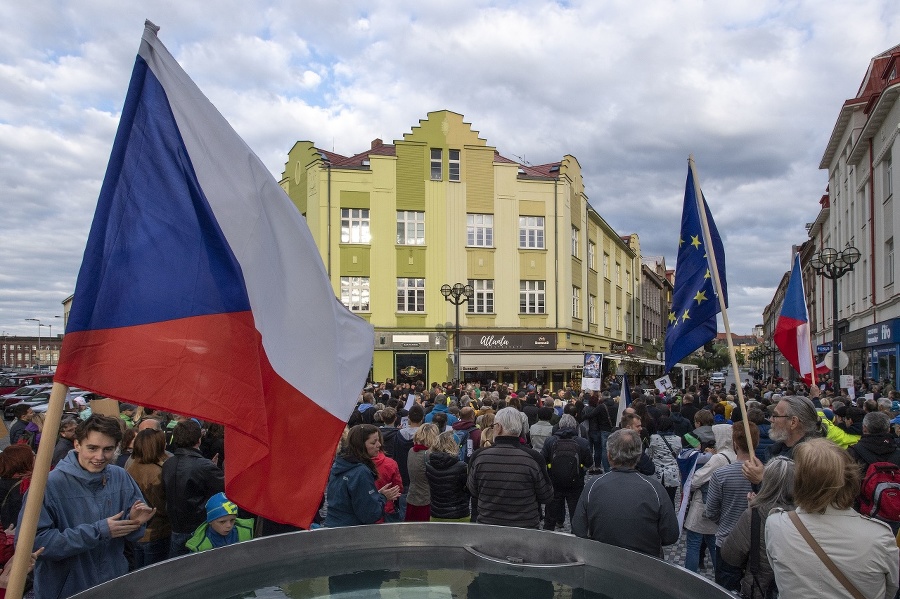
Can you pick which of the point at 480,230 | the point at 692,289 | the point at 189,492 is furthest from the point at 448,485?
the point at 480,230

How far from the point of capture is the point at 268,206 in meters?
3.19

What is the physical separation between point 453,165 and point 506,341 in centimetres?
970

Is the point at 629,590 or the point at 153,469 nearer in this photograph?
the point at 629,590

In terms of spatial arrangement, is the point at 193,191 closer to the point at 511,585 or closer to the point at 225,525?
the point at 511,585

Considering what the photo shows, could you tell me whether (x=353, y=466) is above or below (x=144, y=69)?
below

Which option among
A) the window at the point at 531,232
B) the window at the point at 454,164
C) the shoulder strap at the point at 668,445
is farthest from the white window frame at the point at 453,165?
the shoulder strap at the point at 668,445

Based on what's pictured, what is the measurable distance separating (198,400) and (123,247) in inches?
26.1

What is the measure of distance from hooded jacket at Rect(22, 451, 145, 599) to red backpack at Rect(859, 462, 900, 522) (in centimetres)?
535

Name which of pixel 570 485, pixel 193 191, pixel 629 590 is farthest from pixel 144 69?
pixel 570 485

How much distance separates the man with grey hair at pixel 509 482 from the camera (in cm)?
558

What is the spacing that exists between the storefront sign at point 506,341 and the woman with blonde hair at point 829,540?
32.3m

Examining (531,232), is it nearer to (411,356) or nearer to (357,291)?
(411,356)

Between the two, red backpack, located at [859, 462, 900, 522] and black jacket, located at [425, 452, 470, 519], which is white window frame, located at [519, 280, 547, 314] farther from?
red backpack, located at [859, 462, 900, 522]

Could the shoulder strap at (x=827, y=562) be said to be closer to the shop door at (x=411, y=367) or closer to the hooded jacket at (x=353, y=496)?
the hooded jacket at (x=353, y=496)
